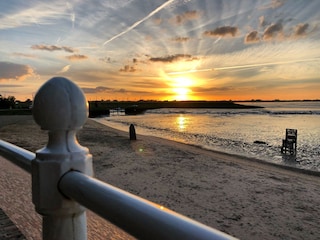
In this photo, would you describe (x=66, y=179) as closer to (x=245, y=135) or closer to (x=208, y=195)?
(x=208, y=195)

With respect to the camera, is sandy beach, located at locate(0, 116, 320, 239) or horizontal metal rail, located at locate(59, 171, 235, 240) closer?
horizontal metal rail, located at locate(59, 171, 235, 240)

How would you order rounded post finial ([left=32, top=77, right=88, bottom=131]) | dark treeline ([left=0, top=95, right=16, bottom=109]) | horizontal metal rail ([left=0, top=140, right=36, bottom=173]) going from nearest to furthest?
rounded post finial ([left=32, top=77, right=88, bottom=131]) → horizontal metal rail ([left=0, top=140, right=36, bottom=173]) → dark treeline ([left=0, top=95, right=16, bottom=109])

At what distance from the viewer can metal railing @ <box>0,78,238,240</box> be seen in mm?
803

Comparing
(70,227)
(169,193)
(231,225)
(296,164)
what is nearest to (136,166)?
(169,193)

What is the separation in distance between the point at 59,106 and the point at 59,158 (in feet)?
0.67

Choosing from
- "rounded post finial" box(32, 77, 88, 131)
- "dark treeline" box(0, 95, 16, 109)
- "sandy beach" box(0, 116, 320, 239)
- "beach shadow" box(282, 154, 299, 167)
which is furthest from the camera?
"dark treeline" box(0, 95, 16, 109)

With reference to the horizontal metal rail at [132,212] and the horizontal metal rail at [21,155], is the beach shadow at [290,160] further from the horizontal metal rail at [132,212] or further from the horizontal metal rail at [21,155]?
the horizontal metal rail at [132,212]

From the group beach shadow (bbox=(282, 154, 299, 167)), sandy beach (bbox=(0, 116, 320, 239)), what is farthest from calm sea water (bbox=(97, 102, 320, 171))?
sandy beach (bbox=(0, 116, 320, 239))

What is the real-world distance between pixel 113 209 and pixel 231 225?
6070mm

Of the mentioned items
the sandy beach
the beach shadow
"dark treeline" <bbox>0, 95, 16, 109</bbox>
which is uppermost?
"dark treeline" <bbox>0, 95, 16, 109</bbox>

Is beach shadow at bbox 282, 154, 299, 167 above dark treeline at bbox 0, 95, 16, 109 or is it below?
below

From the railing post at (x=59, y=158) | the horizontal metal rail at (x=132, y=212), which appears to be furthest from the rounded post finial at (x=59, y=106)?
the horizontal metal rail at (x=132, y=212)

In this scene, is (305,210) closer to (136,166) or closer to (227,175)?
(227,175)

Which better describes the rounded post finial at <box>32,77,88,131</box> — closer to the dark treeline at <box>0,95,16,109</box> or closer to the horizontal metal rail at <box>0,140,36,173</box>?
the horizontal metal rail at <box>0,140,36,173</box>
